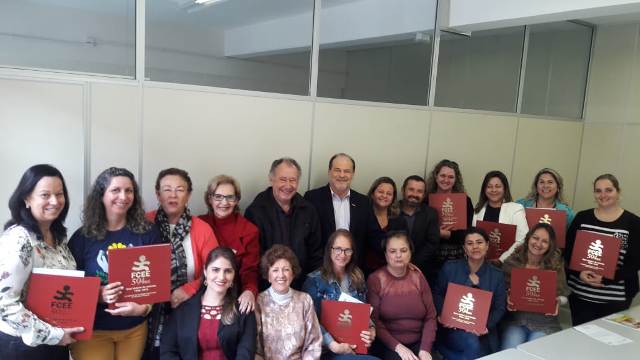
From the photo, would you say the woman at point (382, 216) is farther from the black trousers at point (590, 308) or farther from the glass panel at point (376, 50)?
the black trousers at point (590, 308)

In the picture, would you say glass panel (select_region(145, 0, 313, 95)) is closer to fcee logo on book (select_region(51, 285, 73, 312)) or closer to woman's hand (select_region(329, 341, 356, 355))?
fcee logo on book (select_region(51, 285, 73, 312))

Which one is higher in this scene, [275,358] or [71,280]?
[71,280]

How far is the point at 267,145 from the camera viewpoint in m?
3.43

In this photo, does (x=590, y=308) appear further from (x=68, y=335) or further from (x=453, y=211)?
(x=68, y=335)

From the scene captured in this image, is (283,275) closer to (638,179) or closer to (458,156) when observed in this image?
(458,156)

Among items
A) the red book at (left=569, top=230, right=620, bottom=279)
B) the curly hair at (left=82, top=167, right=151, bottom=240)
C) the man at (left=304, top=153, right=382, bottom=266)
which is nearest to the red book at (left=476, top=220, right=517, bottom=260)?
the red book at (left=569, top=230, right=620, bottom=279)

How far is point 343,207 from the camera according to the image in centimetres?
344

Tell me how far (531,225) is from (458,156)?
1.23m

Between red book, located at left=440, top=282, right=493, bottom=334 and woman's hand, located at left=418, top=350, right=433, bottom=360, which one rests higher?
red book, located at left=440, top=282, right=493, bottom=334

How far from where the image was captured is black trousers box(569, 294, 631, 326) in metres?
3.37

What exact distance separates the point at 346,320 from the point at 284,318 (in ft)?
1.15

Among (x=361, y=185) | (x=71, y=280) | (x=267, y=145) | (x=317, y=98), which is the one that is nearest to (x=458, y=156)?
(x=361, y=185)

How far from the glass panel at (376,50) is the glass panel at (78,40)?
1441mm

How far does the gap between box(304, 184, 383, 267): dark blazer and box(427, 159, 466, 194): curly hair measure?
3.13 ft
